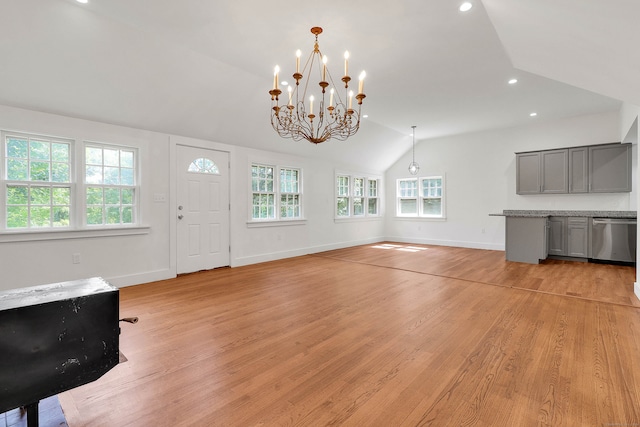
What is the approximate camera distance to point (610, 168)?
5699mm

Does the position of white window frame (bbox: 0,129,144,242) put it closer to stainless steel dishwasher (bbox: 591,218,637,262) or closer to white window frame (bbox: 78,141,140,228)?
white window frame (bbox: 78,141,140,228)

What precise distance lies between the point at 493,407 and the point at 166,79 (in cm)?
466

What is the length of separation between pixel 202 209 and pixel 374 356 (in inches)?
155

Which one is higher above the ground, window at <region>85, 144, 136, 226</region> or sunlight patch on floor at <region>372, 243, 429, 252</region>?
window at <region>85, 144, 136, 226</region>

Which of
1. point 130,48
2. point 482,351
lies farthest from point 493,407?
point 130,48

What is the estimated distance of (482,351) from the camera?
234 cm

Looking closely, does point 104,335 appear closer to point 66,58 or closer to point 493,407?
point 493,407

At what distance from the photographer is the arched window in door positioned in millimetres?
5059

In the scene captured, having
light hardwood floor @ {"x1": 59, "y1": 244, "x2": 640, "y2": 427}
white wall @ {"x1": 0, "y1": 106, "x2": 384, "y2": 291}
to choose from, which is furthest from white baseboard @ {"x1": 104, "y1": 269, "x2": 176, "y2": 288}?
light hardwood floor @ {"x1": 59, "y1": 244, "x2": 640, "y2": 427}

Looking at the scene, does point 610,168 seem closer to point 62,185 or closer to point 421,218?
point 421,218

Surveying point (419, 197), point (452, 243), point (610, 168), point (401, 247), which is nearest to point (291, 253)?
point (401, 247)

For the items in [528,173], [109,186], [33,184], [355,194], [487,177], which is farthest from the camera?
[355,194]

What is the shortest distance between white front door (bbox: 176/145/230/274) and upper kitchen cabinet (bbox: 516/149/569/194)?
624 cm

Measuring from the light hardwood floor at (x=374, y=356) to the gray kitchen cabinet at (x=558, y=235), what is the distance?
1.75 m
